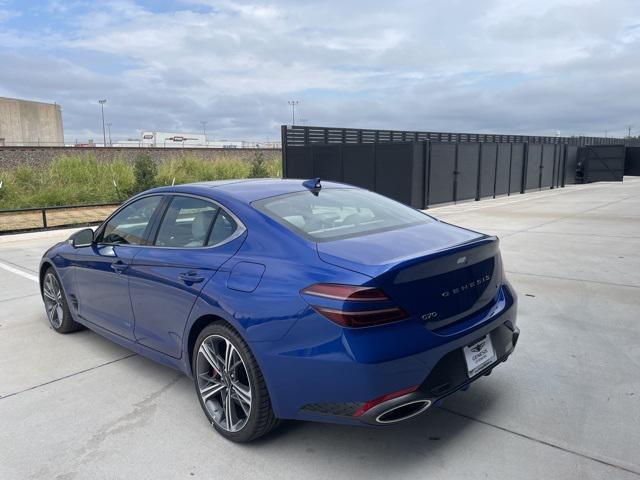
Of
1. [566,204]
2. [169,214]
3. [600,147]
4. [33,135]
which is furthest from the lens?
[33,135]

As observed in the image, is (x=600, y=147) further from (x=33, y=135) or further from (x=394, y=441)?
(x=33, y=135)

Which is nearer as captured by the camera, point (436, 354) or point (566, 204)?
point (436, 354)

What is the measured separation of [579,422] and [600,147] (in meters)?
32.4

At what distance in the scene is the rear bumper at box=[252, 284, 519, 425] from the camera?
250cm

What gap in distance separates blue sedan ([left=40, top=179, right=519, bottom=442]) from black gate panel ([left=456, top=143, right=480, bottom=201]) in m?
16.3

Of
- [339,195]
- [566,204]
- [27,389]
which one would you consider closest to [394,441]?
[339,195]

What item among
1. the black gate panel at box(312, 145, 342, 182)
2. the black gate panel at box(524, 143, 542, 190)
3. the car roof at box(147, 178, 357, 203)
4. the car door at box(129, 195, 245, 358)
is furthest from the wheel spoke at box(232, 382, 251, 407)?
the black gate panel at box(524, 143, 542, 190)

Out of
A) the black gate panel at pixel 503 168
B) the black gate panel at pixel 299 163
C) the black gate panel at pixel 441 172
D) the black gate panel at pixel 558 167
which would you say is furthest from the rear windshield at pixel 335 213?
the black gate panel at pixel 558 167

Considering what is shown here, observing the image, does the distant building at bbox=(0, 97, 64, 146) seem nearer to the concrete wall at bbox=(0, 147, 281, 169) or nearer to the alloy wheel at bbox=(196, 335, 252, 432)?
the concrete wall at bbox=(0, 147, 281, 169)

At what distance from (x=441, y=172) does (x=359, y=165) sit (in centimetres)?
296

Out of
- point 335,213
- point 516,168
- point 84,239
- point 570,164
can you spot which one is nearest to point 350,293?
point 335,213

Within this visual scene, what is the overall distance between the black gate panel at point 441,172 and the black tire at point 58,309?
47.3 ft

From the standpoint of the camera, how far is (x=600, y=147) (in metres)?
31.0

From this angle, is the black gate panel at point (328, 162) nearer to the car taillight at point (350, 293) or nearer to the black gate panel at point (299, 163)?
the black gate panel at point (299, 163)
